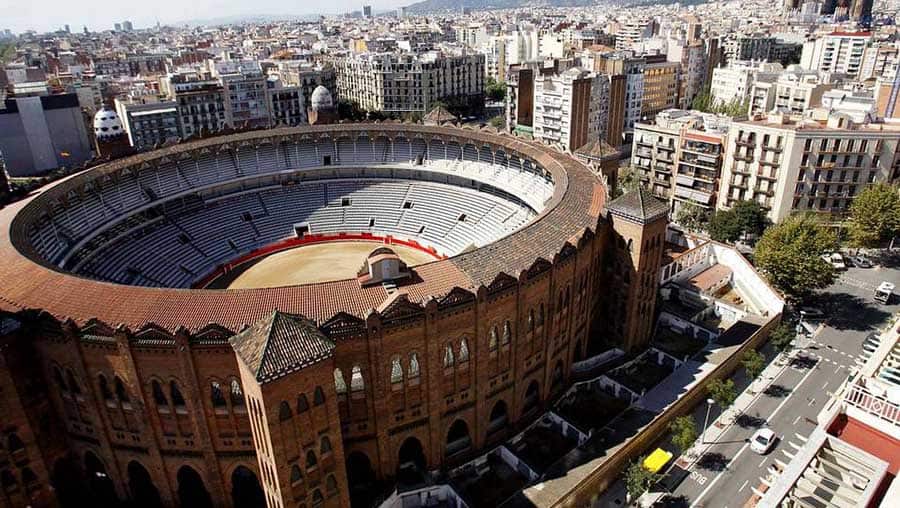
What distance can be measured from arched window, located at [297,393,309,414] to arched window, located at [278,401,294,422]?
0.52 m

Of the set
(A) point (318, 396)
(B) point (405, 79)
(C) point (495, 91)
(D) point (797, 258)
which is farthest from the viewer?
(C) point (495, 91)

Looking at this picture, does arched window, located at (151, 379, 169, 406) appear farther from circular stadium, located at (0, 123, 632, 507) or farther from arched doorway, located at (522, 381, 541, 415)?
arched doorway, located at (522, 381, 541, 415)

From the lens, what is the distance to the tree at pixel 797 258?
61.6 metres

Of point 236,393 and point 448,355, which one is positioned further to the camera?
point 448,355

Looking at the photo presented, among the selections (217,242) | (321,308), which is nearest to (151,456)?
(321,308)

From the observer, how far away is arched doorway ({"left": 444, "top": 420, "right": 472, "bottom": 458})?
4369 centimetres

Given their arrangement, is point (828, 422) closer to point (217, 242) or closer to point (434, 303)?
point (434, 303)

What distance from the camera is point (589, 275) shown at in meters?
49.9

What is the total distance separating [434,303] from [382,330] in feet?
12.2

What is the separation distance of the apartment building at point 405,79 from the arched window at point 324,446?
138 meters

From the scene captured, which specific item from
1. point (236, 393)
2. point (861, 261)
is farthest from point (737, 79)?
point (236, 393)

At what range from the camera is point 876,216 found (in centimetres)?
7150

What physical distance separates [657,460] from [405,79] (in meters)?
136

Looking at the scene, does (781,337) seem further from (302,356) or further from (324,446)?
(302,356)
